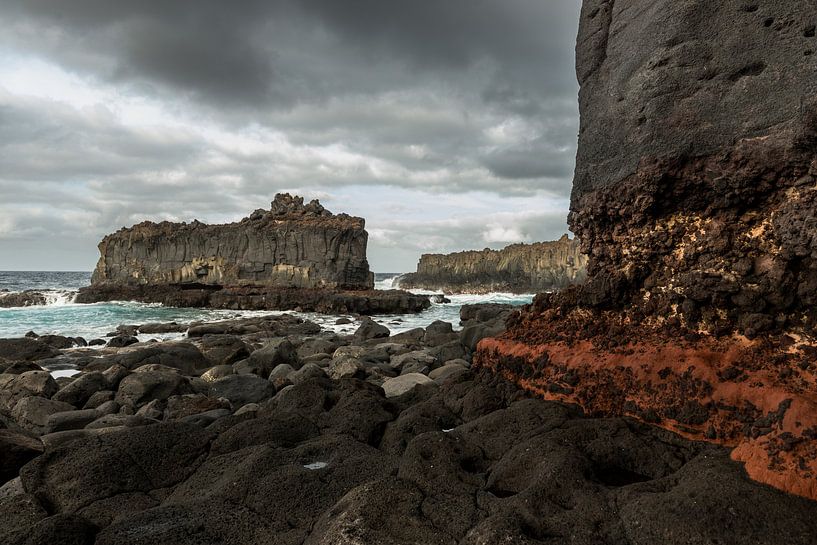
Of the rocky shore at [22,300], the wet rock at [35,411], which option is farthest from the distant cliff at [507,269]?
the wet rock at [35,411]

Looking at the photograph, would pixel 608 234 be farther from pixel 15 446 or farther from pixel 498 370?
pixel 15 446

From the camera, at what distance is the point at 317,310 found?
124 feet

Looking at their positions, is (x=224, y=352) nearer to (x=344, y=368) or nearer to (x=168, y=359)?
(x=168, y=359)

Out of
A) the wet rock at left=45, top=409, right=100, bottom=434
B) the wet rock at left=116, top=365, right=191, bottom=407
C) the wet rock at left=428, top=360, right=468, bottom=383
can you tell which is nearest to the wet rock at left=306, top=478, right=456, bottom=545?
the wet rock at left=45, top=409, right=100, bottom=434

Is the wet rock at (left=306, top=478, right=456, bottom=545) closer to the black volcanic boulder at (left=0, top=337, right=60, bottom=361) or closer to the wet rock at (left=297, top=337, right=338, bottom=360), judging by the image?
the wet rock at (left=297, top=337, right=338, bottom=360)

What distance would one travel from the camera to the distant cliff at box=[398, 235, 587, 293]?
6556 cm

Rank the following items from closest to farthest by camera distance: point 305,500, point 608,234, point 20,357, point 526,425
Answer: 1. point 305,500
2. point 526,425
3. point 608,234
4. point 20,357

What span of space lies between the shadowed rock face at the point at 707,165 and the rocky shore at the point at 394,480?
1.22m

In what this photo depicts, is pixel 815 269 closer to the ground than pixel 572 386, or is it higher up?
higher up

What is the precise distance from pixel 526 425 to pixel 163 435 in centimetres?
303

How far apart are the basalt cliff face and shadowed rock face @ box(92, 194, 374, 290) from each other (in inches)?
1693

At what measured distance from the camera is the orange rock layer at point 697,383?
2.74 meters

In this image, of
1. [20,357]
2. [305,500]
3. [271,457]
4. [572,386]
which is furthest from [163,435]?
[20,357]

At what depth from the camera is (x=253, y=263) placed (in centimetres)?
5172
